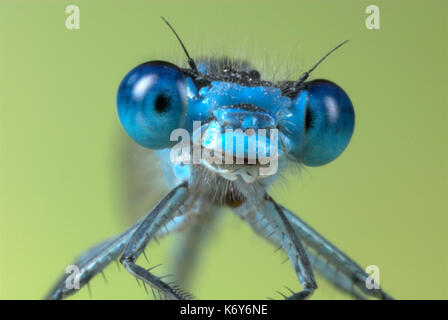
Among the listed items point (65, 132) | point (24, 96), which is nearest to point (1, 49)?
point (24, 96)

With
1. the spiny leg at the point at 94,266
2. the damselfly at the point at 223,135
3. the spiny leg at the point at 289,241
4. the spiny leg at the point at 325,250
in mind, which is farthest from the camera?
the spiny leg at the point at 325,250

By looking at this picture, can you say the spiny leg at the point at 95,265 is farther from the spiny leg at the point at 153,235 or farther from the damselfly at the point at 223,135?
the spiny leg at the point at 153,235

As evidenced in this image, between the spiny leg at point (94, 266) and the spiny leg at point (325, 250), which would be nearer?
the spiny leg at point (94, 266)

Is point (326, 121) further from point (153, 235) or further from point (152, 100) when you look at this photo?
point (153, 235)

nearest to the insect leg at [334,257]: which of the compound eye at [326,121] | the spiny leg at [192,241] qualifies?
the spiny leg at [192,241]

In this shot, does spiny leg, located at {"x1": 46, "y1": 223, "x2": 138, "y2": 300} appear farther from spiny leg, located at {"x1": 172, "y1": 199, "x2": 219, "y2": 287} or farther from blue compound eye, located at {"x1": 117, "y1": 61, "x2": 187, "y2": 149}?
blue compound eye, located at {"x1": 117, "y1": 61, "x2": 187, "y2": 149}

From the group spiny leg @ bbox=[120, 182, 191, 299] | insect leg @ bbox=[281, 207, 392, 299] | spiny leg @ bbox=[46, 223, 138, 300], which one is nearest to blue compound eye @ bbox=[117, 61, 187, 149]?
spiny leg @ bbox=[120, 182, 191, 299]

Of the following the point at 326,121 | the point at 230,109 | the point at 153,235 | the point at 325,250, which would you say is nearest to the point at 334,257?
the point at 325,250
